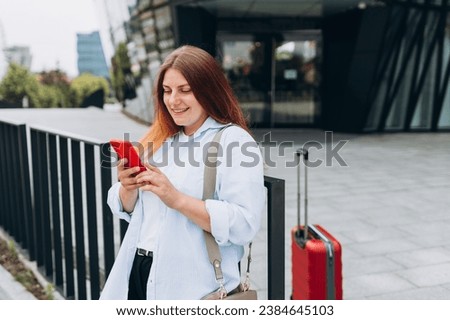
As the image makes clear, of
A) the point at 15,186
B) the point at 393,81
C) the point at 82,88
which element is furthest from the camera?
the point at 82,88

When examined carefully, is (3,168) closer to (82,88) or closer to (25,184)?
(25,184)

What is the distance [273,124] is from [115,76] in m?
9.38

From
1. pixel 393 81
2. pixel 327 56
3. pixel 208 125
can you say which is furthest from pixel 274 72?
pixel 208 125

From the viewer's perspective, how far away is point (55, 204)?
12.1 ft

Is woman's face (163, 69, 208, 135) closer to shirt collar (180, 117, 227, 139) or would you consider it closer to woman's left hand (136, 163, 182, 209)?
shirt collar (180, 117, 227, 139)

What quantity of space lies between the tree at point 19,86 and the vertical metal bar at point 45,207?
40853 mm

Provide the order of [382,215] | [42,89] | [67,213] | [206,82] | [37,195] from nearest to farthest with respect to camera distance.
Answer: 1. [206,82]
2. [67,213]
3. [37,195]
4. [382,215]
5. [42,89]

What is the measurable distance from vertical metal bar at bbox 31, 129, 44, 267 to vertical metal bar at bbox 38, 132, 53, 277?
0.13ft

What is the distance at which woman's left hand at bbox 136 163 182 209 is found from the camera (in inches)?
59.1

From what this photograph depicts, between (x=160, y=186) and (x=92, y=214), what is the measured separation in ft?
5.98

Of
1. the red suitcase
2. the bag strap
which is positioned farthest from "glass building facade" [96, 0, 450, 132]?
the bag strap

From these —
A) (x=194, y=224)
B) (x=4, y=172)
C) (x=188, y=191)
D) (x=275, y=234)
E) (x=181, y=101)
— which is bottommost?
(x=4, y=172)

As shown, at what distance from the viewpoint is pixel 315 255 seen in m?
2.72
